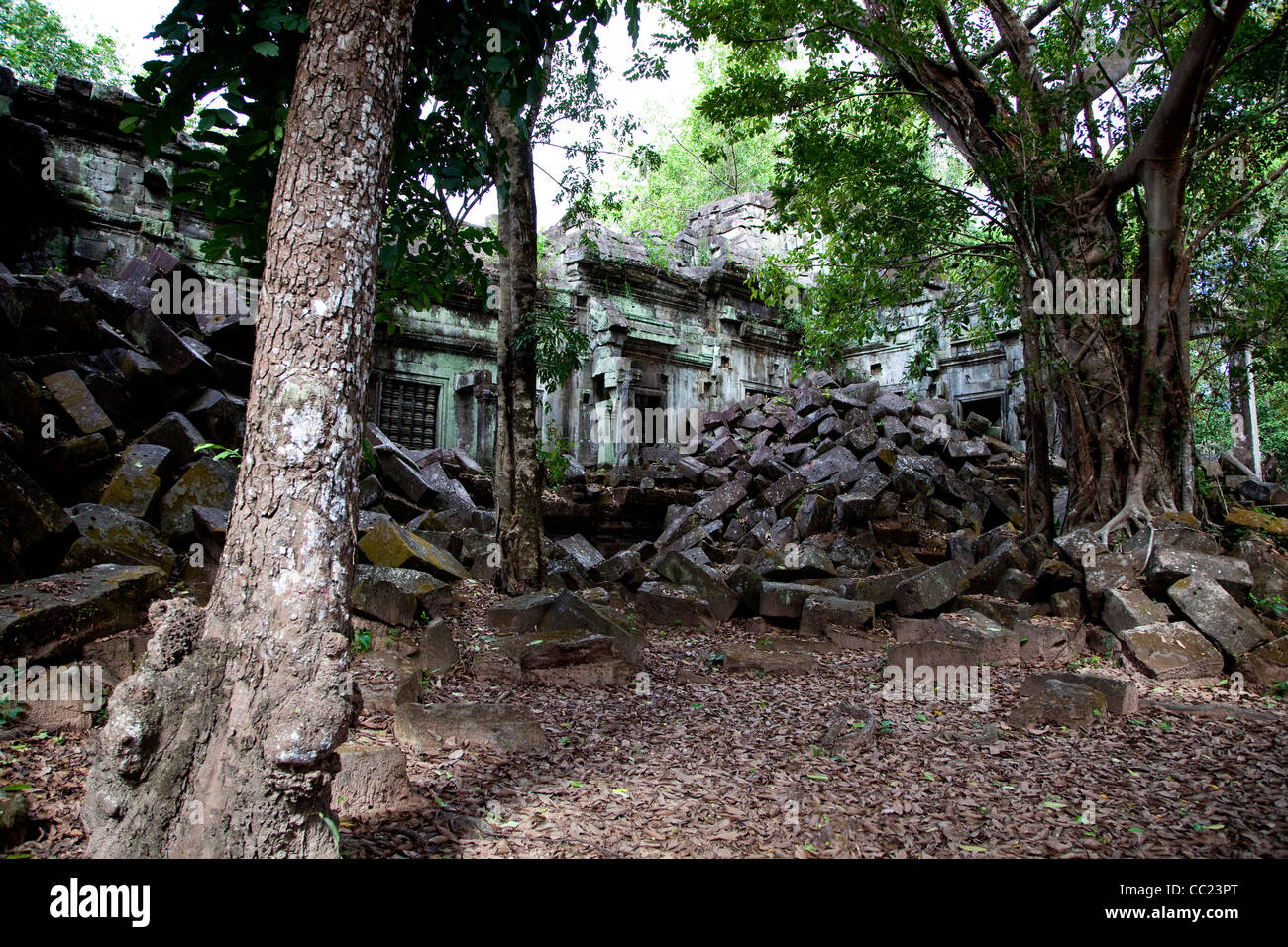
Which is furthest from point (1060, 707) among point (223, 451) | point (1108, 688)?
point (223, 451)

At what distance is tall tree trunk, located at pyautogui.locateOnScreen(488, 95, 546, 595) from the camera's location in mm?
6301

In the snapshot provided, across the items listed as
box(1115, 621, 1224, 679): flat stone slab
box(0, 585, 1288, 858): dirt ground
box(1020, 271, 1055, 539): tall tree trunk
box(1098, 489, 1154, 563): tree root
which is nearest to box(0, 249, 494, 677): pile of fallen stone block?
box(0, 585, 1288, 858): dirt ground

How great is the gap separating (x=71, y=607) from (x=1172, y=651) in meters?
6.43

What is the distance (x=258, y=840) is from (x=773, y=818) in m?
1.82

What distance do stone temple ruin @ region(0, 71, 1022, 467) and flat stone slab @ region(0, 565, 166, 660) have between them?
236 inches

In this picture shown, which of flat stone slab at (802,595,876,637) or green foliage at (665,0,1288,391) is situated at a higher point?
green foliage at (665,0,1288,391)

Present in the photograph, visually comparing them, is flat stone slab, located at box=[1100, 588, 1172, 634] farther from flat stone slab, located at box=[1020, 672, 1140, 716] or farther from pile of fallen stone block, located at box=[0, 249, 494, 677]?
pile of fallen stone block, located at box=[0, 249, 494, 677]

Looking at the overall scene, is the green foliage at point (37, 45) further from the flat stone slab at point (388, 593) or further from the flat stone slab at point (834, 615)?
the flat stone slab at point (834, 615)

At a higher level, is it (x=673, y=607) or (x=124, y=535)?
(x=124, y=535)

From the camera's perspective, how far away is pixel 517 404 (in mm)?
6363

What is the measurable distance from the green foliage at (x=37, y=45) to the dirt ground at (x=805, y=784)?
1826 cm

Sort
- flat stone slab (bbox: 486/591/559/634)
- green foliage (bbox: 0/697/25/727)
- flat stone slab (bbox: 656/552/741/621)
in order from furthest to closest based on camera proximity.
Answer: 1. flat stone slab (bbox: 656/552/741/621)
2. flat stone slab (bbox: 486/591/559/634)
3. green foliage (bbox: 0/697/25/727)

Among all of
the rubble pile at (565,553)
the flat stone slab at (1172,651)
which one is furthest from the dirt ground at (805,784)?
the rubble pile at (565,553)

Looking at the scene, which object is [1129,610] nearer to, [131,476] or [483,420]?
[131,476]
